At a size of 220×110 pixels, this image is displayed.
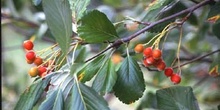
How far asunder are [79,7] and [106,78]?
0.41 ft

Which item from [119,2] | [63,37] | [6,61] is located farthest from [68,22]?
[6,61]

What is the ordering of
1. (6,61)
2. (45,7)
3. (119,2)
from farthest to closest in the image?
(6,61) < (119,2) < (45,7)

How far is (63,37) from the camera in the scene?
0.55 meters

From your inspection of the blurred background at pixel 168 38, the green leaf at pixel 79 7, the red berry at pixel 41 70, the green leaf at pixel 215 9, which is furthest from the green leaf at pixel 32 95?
the blurred background at pixel 168 38

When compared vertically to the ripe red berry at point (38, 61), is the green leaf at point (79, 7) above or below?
above

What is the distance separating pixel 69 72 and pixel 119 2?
105cm

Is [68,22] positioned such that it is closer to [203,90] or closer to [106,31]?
[106,31]

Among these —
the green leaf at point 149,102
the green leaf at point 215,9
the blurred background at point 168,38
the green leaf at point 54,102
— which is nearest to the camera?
the green leaf at point 54,102

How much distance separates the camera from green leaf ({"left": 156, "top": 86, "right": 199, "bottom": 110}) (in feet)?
1.95

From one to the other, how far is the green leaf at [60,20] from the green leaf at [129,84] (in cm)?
11

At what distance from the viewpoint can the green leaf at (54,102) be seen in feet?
1.78

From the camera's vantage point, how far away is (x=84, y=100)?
0.55 metres

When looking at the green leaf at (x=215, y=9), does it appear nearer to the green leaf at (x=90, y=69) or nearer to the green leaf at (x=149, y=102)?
the green leaf at (x=90, y=69)

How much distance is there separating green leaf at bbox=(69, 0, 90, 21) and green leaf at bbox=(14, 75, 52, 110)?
11 cm
